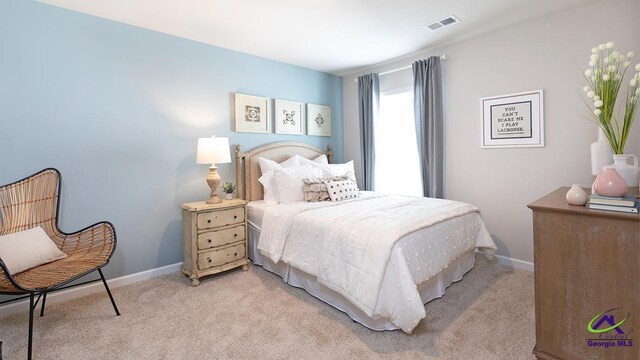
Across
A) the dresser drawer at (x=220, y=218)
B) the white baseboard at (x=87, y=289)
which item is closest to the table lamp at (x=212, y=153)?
the dresser drawer at (x=220, y=218)

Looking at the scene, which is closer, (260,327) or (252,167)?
(260,327)

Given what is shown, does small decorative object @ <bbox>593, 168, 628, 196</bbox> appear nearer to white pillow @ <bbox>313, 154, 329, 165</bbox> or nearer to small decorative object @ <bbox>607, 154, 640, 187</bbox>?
small decorative object @ <bbox>607, 154, 640, 187</bbox>

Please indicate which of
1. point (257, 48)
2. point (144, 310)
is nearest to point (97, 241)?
point (144, 310)

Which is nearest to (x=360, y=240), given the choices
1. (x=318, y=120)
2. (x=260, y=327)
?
(x=260, y=327)

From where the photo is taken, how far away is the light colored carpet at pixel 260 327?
1.81 m

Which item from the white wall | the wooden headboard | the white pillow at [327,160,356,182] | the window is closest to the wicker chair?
the wooden headboard

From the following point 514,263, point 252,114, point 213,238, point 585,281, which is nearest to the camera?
point 585,281

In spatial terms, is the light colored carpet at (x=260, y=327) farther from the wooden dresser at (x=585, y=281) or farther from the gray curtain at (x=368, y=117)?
the gray curtain at (x=368, y=117)

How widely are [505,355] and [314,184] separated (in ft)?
7.14

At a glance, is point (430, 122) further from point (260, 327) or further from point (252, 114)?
point (260, 327)

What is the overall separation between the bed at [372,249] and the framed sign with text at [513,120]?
0.97 meters

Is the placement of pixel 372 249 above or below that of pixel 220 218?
below

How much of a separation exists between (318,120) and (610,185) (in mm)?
3479

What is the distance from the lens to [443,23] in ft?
9.57
